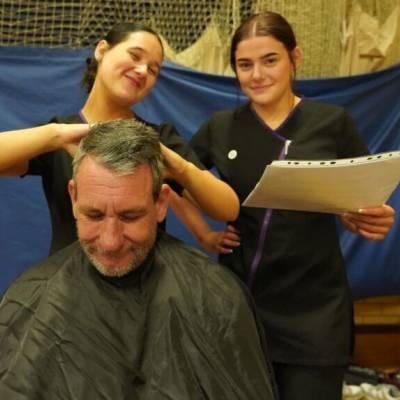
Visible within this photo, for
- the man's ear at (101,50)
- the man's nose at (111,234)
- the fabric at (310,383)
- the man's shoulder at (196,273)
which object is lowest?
the fabric at (310,383)

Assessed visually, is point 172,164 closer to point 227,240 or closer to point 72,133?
point 72,133

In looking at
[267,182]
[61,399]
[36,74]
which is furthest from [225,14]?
[61,399]

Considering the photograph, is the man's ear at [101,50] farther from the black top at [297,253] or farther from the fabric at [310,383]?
the fabric at [310,383]

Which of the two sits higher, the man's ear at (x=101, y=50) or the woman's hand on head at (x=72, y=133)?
the man's ear at (x=101, y=50)

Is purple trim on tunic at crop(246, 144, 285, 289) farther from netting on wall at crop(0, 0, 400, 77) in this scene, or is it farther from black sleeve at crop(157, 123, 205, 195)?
netting on wall at crop(0, 0, 400, 77)

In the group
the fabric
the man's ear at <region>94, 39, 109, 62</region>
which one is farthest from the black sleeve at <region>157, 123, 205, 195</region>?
the fabric

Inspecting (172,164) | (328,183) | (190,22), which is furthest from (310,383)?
(190,22)

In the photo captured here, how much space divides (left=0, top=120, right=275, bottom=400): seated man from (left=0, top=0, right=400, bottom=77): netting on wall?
1407mm

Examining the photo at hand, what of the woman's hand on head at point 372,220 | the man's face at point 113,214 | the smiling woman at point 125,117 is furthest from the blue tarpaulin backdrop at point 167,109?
the man's face at point 113,214

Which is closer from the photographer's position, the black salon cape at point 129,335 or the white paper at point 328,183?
the black salon cape at point 129,335

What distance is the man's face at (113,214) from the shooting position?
45.7 inches

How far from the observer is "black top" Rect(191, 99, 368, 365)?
1.51 m

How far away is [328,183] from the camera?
1.28 metres

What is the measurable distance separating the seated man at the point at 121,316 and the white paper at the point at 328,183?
0.24 meters
